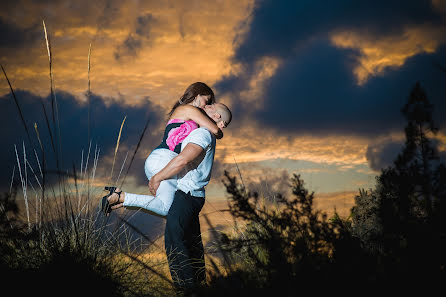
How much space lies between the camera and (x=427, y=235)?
1.89 meters

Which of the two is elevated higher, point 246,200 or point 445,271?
point 246,200

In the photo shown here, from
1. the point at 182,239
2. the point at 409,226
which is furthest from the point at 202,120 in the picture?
the point at 409,226

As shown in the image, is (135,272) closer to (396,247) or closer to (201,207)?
(201,207)

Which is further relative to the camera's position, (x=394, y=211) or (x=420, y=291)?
(x=394, y=211)

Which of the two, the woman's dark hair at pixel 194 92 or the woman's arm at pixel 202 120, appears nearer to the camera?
the woman's arm at pixel 202 120

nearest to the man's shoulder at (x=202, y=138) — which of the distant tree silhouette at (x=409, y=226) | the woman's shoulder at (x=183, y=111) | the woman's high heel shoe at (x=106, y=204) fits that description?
the woman's shoulder at (x=183, y=111)

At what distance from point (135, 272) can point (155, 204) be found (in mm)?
747

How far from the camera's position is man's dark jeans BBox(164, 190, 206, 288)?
351cm

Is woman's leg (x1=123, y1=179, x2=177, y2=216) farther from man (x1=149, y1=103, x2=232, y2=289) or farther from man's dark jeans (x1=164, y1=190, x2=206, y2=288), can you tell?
man's dark jeans (x1=164, y1=190, x2=206, y2=288)

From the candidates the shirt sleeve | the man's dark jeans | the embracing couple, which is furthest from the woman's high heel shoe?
the shirt sleeve

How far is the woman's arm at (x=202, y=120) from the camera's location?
388cm

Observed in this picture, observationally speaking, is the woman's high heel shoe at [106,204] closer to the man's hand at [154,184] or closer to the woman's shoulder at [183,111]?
the man's hand at [154,184]

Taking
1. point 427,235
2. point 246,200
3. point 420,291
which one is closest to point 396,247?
point 427,235

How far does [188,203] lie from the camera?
363 centimetres
